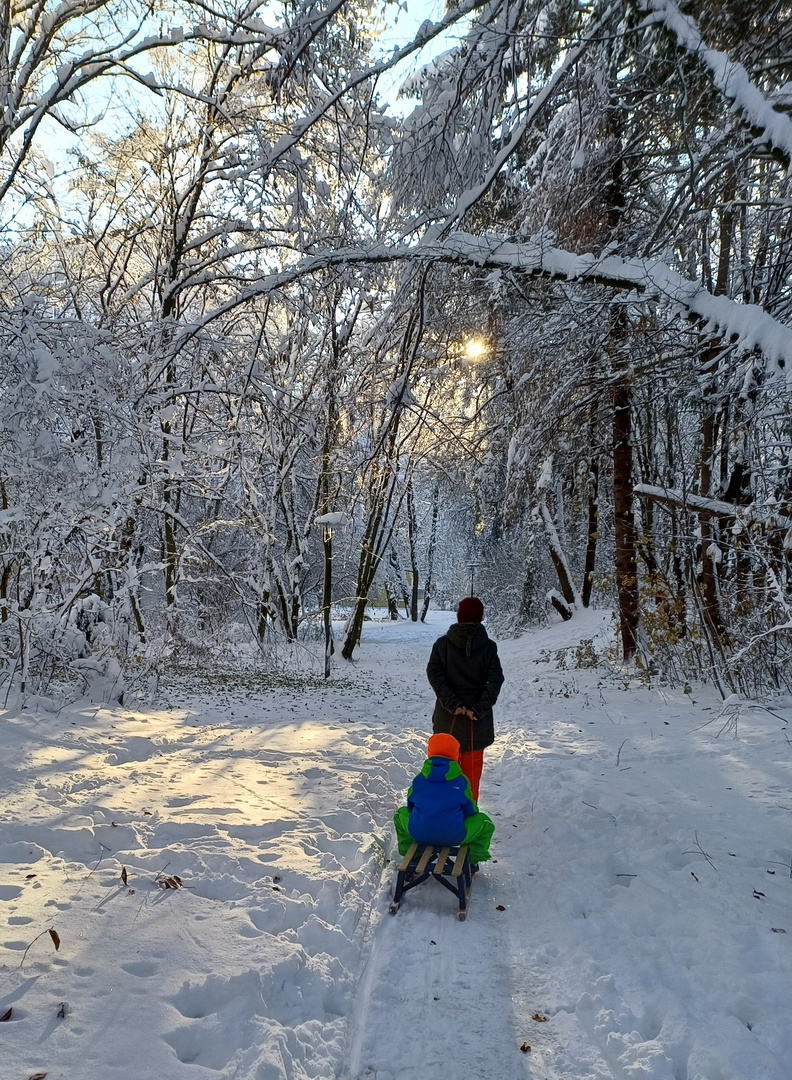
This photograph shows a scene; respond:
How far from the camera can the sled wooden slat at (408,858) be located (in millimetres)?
4164

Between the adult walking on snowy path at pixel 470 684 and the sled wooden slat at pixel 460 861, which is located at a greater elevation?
the adult walking on snowy path at pixel 470 684

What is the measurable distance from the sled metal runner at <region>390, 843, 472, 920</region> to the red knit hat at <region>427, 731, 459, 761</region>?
1.93 feet

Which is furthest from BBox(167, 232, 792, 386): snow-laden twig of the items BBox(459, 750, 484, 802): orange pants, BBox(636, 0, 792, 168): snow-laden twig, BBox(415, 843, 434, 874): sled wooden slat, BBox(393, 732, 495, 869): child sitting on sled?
BBox(415, 843, 434, 874): sled wooden slat

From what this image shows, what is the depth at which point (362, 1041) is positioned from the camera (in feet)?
9.29

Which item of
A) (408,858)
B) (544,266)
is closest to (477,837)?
(408,858)

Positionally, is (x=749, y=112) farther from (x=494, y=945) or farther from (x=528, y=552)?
(x=528, y=552)

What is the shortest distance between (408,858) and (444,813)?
37 cm

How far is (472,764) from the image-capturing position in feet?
17.3

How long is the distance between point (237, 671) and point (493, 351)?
1033 centimetres

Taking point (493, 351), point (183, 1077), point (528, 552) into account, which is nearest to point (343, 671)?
point (528, 552)

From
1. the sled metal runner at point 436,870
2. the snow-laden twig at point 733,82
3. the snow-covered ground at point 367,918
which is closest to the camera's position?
the snow-covered ground at point 367,918

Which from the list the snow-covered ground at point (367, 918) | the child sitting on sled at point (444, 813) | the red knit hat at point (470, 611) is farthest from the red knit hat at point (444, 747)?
the red knit hat at point (470, 611)

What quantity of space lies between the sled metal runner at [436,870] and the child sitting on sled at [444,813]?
75 mm

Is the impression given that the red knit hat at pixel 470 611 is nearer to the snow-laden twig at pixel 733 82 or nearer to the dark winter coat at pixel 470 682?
the dark winter coat at pixel 470 682
